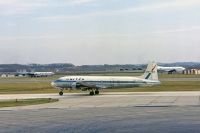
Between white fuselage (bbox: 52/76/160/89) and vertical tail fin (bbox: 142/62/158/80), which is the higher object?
vertical tail fin (bbox: 142/62/158/80)

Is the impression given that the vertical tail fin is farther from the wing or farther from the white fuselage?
the wing

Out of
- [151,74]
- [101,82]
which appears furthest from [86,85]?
[151,74]

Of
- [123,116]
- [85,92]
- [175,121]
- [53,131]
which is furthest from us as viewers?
[85,92]

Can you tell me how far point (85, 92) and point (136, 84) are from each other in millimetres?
10505

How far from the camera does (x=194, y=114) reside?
3644 cm

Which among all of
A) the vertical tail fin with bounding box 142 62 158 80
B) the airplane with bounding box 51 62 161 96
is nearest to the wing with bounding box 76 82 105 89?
the airplane with bounding box 51 62 161 96

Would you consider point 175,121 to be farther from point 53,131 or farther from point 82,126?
point 53,131

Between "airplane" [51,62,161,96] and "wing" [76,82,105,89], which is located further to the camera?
"airplane" [51,62,161,96]

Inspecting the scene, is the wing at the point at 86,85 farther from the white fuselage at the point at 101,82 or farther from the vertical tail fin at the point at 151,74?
the vertical tail fin at the point at 151,74

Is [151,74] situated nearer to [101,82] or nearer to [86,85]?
[101,82]

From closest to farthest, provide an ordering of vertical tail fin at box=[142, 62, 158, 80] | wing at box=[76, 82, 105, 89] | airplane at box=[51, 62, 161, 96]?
wing at box=[76, 82, 105, 89]
airplane at box=[51, 62, 161, 96]
vertical tail fin at box=[142, 62, 158, 80]

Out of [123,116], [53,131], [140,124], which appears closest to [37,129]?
[53,131]

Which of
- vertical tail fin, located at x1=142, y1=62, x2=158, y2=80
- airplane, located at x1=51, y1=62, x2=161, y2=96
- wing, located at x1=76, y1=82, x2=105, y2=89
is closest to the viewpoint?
wing, located at x1=76, y1=82, x2=105, y2=89

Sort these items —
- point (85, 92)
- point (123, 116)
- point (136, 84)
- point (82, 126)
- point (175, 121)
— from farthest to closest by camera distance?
1. point (85, 92)
2. point (136, 84)
3. point (123, 116)
4. point (175, 121)
5. point (82, 126)
